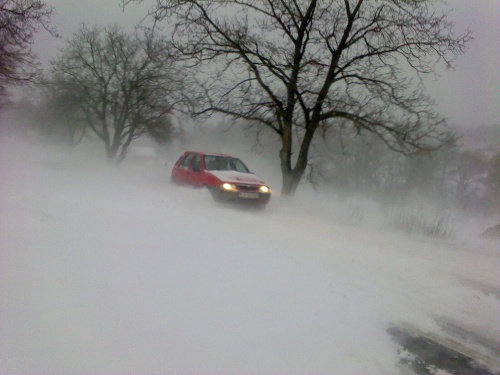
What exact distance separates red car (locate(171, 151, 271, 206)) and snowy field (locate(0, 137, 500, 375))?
2662 millimetres

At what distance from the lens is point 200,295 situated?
13.2 ft

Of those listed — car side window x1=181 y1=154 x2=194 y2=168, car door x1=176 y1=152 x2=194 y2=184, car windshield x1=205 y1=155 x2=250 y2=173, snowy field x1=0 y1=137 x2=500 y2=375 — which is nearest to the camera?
snowy field x1=0 y1=137 x2=500 y2=375

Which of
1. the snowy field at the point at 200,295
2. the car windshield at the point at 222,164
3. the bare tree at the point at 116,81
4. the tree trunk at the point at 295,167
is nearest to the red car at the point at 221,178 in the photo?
the car windshield at the point at 222,164

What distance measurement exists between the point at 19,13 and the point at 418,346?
14081 mm

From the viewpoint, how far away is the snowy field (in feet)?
9.97

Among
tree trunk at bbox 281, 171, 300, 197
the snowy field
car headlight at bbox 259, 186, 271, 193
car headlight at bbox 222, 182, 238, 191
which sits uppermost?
tree trunk at bbox 281, 171, 300, 197

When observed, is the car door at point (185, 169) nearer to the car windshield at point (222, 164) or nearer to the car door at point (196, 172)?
the car door at point (196, 172)

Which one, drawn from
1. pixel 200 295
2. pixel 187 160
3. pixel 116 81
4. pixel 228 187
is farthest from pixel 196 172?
pixel 116 81

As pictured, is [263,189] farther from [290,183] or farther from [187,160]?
[187,160]

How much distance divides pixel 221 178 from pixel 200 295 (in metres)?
6.55

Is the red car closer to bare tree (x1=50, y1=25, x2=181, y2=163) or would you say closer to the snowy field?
the snowy field

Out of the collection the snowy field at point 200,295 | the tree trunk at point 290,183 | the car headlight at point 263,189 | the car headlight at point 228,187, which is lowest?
the snowy field at point 200,295

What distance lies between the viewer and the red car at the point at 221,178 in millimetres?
10183

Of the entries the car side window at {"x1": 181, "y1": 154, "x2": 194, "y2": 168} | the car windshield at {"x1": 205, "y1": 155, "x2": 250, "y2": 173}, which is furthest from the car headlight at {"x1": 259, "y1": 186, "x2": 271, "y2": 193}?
the car side window at {"x1": 181, "y1": 154, "x2": 194, "y2": 168}
